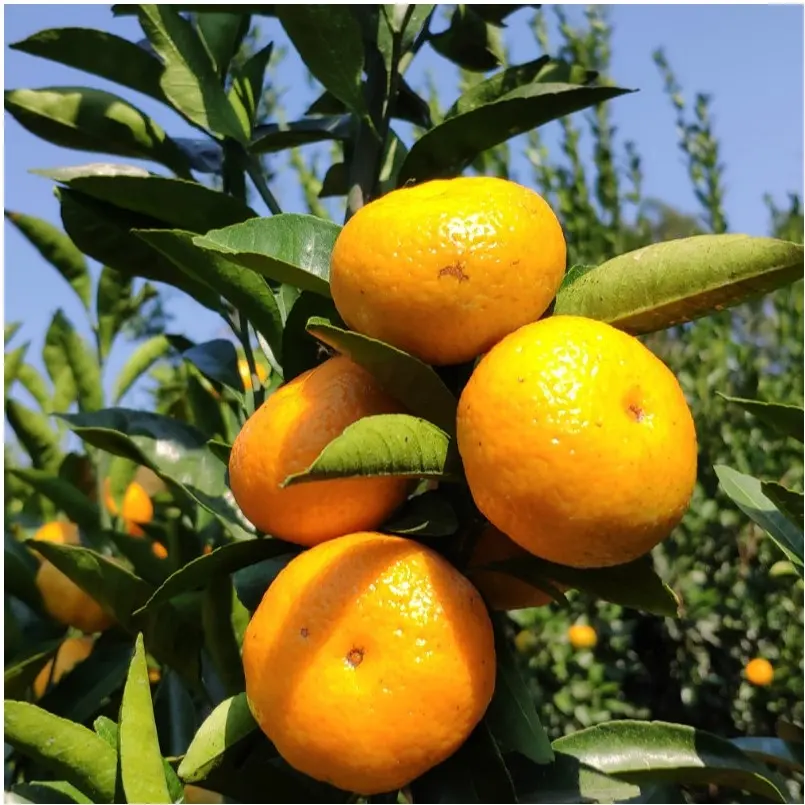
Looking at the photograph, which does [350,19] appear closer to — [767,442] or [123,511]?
[123,511]

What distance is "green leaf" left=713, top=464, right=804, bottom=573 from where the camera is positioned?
79cm

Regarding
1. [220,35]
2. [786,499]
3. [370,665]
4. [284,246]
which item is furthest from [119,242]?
[786,499]

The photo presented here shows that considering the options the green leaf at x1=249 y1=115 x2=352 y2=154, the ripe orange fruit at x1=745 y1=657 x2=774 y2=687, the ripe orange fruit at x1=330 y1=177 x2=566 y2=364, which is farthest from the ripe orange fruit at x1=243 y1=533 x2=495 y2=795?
the ripe orange fruit at x1=745 y1=657 x2=774 y2=687

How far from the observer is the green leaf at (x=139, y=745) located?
582 mm

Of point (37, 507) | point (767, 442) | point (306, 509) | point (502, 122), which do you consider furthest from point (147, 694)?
point (767, 442)

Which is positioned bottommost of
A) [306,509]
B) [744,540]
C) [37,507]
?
[744,540]

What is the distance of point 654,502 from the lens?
0.50 m

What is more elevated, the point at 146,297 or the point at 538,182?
the point at 146,297

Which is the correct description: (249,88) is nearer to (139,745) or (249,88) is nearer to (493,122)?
(493,122)

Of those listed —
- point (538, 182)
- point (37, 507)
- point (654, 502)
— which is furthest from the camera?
point (538, 182)

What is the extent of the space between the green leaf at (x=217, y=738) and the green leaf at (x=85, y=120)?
1.95ft

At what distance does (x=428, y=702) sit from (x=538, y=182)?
2.15 meters

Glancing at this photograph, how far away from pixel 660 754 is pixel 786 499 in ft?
0.75

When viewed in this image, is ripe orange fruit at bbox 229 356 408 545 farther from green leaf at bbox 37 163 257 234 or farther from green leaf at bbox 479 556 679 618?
green leaf at bbox 37 163 257 234
